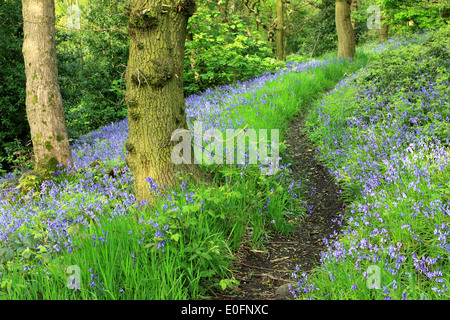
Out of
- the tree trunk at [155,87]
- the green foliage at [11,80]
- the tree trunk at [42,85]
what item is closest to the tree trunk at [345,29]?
the tree trunk at [42,85]

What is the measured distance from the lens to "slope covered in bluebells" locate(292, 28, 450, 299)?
8.25ft

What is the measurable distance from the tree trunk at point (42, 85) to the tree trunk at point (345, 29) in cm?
1002

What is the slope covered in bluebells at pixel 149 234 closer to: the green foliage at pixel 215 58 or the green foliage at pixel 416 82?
the green foliage at pixel 416 82

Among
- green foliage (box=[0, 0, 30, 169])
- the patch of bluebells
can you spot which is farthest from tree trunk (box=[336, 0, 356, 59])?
green foliage (box=[0, 0, 30, 169])

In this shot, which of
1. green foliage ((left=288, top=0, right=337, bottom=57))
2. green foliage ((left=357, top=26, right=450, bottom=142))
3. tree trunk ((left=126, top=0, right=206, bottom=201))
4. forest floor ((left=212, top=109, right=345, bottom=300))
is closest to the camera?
forest floor ((left=212, top=109, right=345, bottom=300))

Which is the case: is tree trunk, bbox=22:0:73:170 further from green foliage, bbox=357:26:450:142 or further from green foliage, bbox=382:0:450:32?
green foliage, bbox=382:0:450:32

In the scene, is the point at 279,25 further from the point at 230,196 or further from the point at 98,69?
the point at 230,196

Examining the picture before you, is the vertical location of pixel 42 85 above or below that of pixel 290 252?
above

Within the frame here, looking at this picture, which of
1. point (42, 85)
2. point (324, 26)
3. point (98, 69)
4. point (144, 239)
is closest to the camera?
point (144, 239)

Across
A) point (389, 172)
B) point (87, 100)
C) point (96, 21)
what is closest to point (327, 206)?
point (389, 172)

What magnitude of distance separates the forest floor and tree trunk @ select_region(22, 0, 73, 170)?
171 inches

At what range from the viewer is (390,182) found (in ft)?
12.2

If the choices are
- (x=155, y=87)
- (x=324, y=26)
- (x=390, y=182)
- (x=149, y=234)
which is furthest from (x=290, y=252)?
(x=324, y=26)

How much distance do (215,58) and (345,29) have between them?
16.4 ft
